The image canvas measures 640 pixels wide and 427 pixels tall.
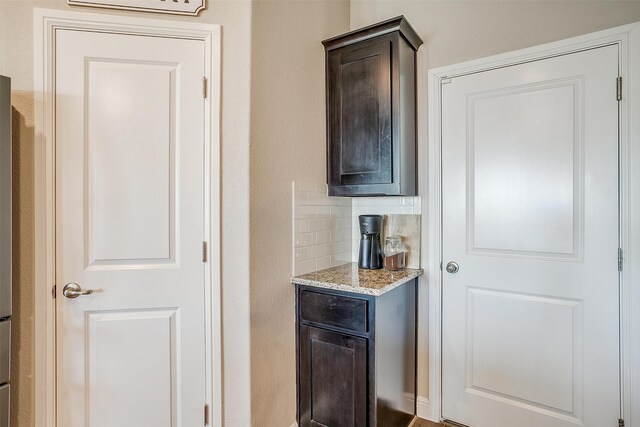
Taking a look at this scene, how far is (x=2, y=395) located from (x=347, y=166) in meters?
1.80

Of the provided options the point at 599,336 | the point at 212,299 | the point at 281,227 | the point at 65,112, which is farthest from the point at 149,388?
the point at 599,336

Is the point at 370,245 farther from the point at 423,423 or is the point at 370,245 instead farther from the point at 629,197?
the point at 629,197

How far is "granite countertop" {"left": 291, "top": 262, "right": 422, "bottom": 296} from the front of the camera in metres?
1.63

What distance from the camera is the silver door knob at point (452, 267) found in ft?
6.44

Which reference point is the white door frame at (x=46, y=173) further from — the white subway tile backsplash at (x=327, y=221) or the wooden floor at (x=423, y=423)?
the wooden floor at (x=423, y=423)

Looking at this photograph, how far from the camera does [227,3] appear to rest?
1.61m

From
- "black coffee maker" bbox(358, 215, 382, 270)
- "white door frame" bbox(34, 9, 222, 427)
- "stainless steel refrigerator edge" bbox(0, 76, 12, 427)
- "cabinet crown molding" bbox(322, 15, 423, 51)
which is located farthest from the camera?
"black coffee maker" bbox(358, 215, 382, 270)

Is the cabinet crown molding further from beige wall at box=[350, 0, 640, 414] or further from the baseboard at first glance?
the baseboard

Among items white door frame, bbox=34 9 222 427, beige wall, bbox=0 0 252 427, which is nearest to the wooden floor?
beige wall, bbox=0 0 252 427

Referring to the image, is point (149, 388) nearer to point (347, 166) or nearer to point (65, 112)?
point (65, 112)

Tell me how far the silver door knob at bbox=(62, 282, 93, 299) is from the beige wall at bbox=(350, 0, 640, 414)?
1.79 m

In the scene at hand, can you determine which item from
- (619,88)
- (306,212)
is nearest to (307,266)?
(306,212)

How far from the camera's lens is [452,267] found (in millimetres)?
1973

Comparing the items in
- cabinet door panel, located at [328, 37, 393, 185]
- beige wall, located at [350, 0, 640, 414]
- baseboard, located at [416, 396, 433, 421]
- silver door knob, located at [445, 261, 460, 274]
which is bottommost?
baseboard, located at [416, 396, 433, 421]
